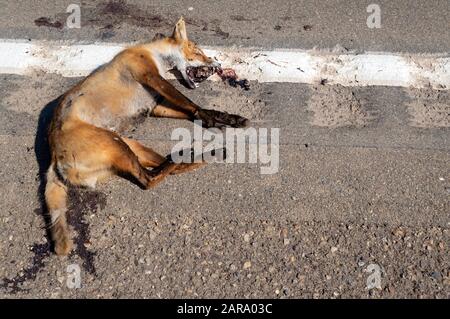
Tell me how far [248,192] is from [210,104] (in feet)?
3.65

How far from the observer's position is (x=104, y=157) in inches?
150

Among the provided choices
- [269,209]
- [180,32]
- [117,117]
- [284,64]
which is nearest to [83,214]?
[117,117]

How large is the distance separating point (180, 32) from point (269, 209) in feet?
6.97

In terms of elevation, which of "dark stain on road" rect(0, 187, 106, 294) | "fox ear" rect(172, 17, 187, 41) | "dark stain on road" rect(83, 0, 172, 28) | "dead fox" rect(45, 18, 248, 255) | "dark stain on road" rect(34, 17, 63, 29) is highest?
"fox ear" rect(172, 17, 187, 41)

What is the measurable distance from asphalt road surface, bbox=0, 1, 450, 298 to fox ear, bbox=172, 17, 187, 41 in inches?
20.6

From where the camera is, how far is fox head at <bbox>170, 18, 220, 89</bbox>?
4.98 metres

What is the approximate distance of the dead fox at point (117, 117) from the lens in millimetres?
3775

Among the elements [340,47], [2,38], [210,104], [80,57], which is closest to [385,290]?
[210,104]

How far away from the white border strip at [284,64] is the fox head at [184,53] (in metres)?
0.21

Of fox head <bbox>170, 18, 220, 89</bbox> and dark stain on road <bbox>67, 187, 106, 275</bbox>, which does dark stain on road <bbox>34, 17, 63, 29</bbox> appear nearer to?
fox head <bbox>170, 18, 220, 89</bbox>

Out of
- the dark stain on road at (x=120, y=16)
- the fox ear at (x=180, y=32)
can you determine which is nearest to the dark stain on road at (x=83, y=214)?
the fox ear at (x=180, y=32)

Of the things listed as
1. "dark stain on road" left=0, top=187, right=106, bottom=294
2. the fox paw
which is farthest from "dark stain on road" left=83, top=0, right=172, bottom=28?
the fox paw

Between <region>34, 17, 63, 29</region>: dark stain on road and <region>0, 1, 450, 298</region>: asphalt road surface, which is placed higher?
<region>34, 17, 63, 29</region>: dark stain on road

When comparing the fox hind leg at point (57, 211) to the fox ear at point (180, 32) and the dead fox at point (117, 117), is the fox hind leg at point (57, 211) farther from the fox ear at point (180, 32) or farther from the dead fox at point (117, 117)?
the fox ear at point (180, 32)
